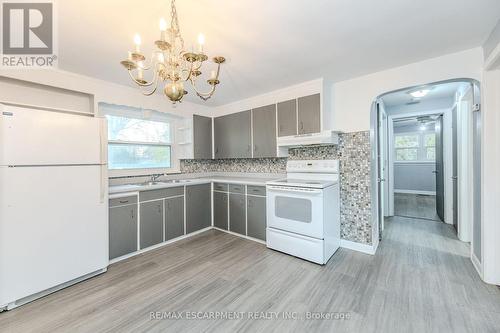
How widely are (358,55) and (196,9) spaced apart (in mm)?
1723

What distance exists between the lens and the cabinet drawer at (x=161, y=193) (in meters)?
3.00

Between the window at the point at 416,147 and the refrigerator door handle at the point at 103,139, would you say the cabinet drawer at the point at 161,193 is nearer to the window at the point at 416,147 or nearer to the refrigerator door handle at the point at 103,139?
the refrigerator door handle at the point at 103,139

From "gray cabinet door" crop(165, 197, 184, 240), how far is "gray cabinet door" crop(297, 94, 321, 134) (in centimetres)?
216

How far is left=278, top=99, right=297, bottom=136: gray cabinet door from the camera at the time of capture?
3241 millimetres

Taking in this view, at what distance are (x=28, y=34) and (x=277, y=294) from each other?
317 centimetres

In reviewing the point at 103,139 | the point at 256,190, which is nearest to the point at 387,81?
the point at 256,190

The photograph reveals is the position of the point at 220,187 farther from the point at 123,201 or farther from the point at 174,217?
the point at 123,201

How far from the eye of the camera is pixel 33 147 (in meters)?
1.95

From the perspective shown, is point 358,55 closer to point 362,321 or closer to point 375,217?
point 375,217

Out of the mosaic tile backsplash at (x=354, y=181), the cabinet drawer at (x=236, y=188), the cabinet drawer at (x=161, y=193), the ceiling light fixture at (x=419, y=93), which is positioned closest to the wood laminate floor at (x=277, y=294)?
the mosaic tile backsplash at (x=354, y=181)

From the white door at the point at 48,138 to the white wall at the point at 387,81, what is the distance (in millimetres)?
3025

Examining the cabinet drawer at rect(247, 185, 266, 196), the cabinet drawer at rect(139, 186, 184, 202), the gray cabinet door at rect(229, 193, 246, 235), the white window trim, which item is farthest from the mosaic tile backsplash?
the white window trim

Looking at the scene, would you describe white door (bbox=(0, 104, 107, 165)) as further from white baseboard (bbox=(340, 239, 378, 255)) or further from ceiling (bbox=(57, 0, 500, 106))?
white baseboard (bbox=(340, 239, 378, 255))

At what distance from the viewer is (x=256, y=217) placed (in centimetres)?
338
